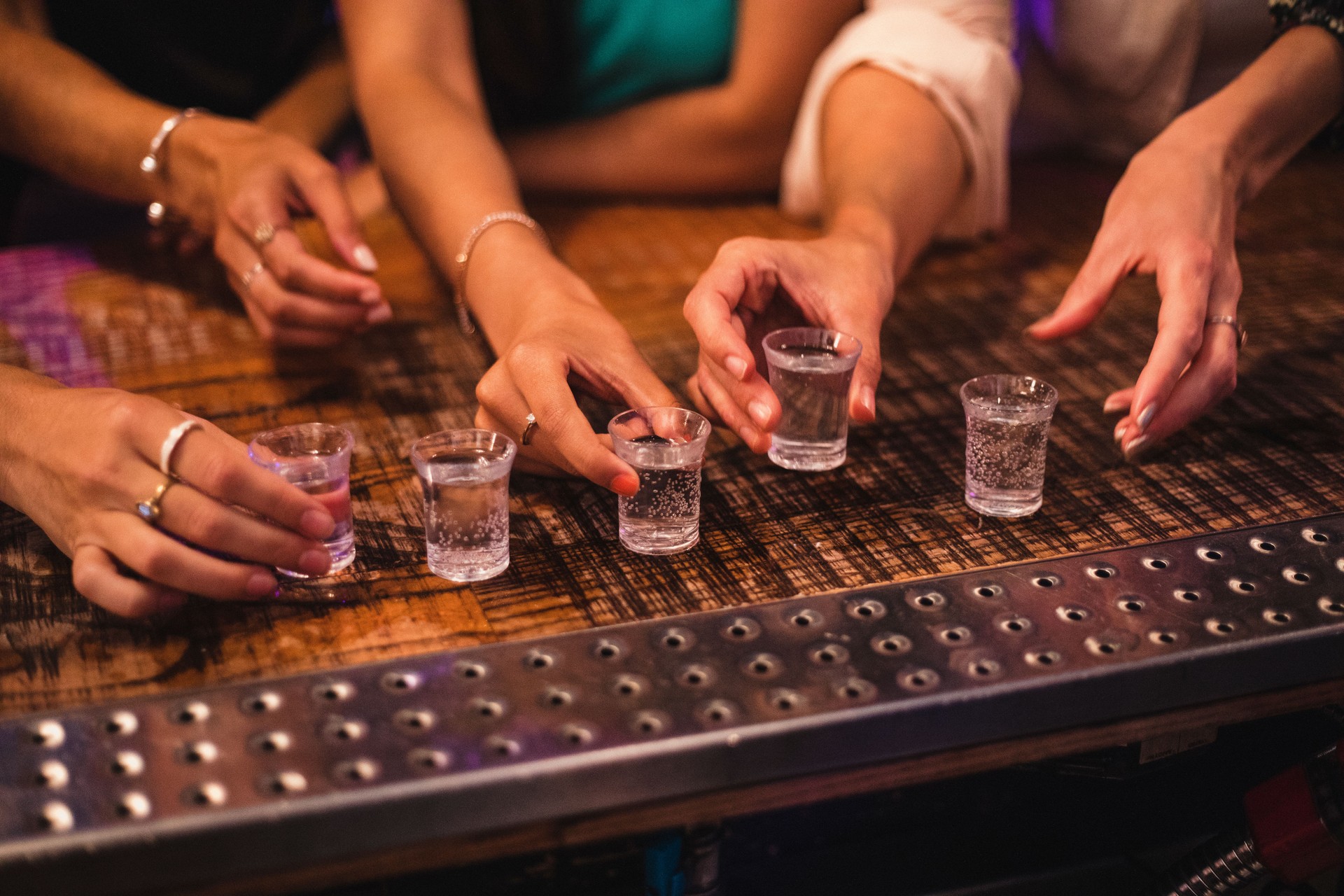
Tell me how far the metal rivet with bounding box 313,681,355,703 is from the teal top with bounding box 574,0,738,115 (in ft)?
4.77

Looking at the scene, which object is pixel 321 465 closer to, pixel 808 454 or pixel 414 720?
pixel 414 720

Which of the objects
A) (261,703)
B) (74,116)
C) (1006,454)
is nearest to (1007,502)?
(1006,454)

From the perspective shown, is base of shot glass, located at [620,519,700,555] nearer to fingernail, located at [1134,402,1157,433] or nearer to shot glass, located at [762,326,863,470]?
shot glass, located at [762,326,863,470]

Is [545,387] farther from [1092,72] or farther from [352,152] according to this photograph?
[352,152]

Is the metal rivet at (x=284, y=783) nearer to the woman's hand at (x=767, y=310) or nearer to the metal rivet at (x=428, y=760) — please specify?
the metal rivet at (x=428, y=760)

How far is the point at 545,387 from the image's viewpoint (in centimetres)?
120

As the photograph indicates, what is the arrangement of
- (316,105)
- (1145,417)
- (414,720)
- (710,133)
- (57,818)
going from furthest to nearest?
(316,105)
(710,133)
(1145,417)
(414,720)
(57,818)

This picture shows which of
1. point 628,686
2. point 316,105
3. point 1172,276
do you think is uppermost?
point 1172,276

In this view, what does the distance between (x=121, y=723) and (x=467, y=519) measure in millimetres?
320

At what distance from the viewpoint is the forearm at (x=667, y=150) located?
2094 mm

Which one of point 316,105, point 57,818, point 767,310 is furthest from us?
point 316,105

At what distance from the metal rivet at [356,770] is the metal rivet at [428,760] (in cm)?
2

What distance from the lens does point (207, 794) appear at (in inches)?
32.6

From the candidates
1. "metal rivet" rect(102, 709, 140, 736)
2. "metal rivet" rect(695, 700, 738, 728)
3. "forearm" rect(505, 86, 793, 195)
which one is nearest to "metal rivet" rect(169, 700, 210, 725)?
"metal rivet" rect(102, 709, 140, 736)
